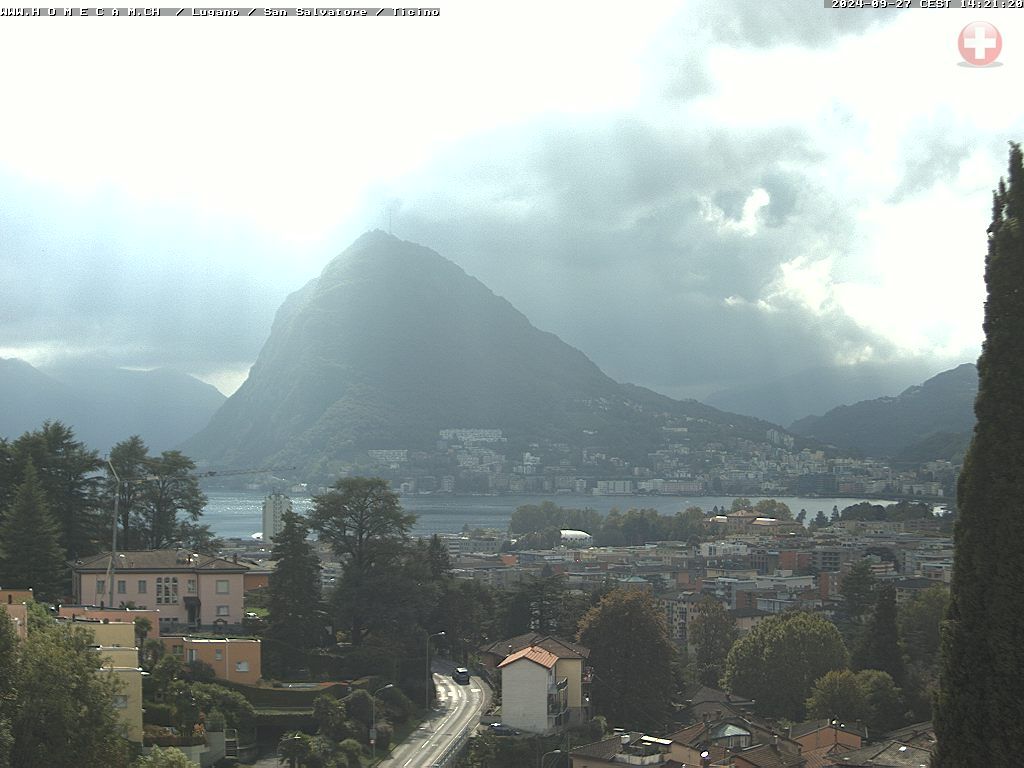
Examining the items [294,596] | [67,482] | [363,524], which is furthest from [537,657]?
[67,482]

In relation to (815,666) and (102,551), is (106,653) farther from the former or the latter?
(815,666)

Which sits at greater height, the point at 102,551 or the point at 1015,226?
the point at 1015,226

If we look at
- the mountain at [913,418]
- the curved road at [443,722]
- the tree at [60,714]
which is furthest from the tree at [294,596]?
the mountain at [913,418]

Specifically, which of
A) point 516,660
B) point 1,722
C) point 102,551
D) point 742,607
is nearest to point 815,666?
point 516,660

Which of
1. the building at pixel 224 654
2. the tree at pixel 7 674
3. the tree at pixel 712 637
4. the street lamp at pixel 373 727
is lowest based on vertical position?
the tree at pixel 712 637

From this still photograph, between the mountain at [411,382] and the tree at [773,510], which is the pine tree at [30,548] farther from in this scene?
the mountain at [411,382]

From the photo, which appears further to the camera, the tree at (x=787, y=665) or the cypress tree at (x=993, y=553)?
the tree at (x=787, y=665)

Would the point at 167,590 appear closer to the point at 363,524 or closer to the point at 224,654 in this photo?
the point at 224,654
